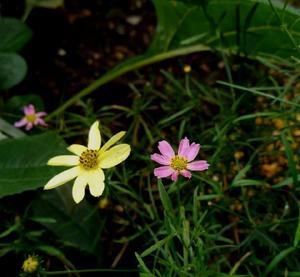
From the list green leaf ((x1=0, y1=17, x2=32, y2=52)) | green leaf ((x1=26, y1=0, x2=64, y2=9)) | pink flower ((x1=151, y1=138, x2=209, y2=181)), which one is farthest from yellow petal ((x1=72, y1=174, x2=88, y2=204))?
green leaf ((x1=26, y1=0, x2=64, y2=9))

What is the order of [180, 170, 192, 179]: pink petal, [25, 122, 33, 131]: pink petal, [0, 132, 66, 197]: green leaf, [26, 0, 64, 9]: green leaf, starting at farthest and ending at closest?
1. [26, 0, 64, 9]: green leaf
2. [25, 122, 33, 131]: pink petal
3. [0, 132, 66, 197]: green leaf
4. [180, 170, 192, 179]: pink petal

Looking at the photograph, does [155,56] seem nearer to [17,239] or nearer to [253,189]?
[253,189]

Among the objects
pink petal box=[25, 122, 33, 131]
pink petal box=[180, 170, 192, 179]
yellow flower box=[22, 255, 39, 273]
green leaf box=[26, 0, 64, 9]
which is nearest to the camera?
pink petal box=[180, 170, 192, 179]

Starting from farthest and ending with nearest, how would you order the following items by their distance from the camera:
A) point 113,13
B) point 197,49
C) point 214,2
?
point 113,13 < point 197,49 < point 214,2

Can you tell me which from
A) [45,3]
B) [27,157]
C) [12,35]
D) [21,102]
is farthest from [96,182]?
[45,3]

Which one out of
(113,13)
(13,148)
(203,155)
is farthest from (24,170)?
(113,13)

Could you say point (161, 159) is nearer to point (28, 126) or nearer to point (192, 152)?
point (192, 152)

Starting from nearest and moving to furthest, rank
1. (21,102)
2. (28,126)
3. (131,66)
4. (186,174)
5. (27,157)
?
(186,174) → (27,157) → (28,126) → (21,102) → (131,66)

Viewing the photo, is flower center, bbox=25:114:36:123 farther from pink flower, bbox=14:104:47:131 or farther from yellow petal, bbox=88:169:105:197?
yellow petal, bbox=88:169:105:197
